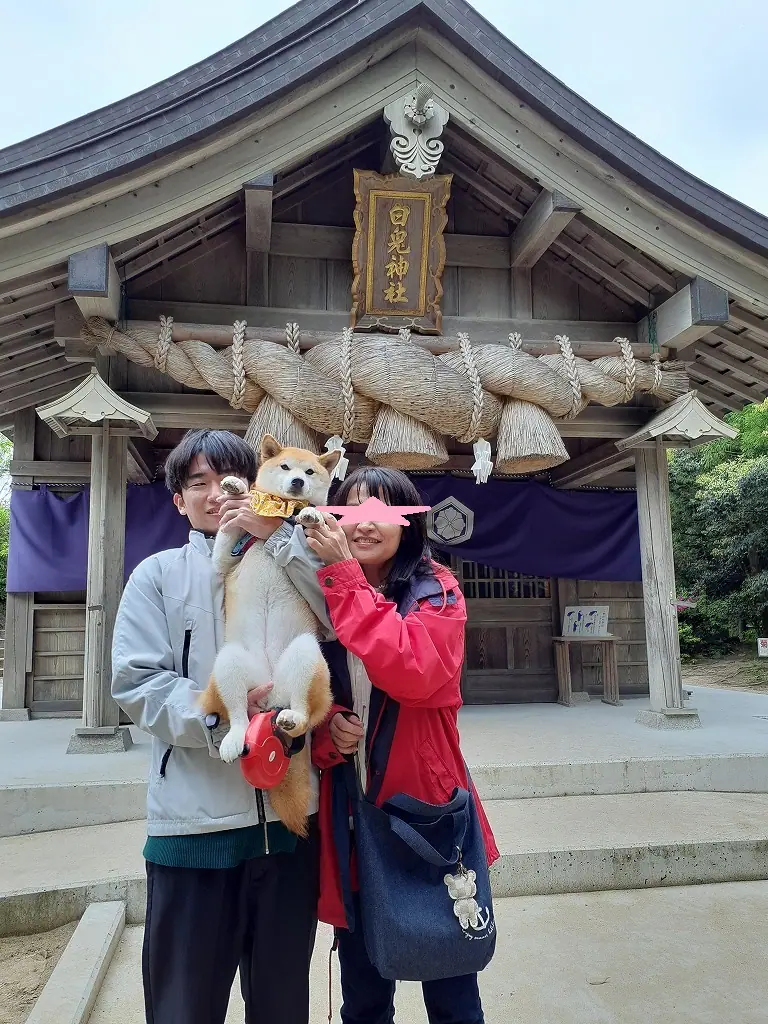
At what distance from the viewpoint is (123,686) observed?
162 centimetres

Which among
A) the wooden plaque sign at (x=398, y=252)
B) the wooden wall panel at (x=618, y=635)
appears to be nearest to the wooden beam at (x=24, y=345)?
the wooden plaque sign at (x=398, y=252)

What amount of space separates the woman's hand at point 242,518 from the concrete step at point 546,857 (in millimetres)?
2484

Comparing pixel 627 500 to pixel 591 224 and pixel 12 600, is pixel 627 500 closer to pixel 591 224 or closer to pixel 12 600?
pixel 591 224

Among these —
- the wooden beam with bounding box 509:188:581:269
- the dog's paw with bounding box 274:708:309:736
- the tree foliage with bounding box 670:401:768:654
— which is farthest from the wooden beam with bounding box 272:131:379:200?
the tree foliage with bounding box 670:401:768:654

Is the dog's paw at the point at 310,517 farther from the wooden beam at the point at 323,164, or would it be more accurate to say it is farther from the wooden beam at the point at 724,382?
the wooden beam at the point at 724,382

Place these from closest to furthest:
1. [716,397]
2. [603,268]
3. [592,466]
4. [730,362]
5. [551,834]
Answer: [551,834] < [603,268] < [730,362] < [716,397] < [592,466]

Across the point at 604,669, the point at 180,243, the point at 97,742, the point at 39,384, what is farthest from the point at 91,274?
the point at 604,669

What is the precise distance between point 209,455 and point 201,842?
3.24ft

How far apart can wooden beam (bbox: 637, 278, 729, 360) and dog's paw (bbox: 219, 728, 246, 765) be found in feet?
16.9

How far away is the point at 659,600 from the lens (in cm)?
599

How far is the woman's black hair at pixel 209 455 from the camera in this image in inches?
74.2

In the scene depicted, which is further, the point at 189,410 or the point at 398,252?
the point at 189,410

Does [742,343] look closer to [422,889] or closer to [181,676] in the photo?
[422,889]

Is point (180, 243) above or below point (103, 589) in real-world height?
above
